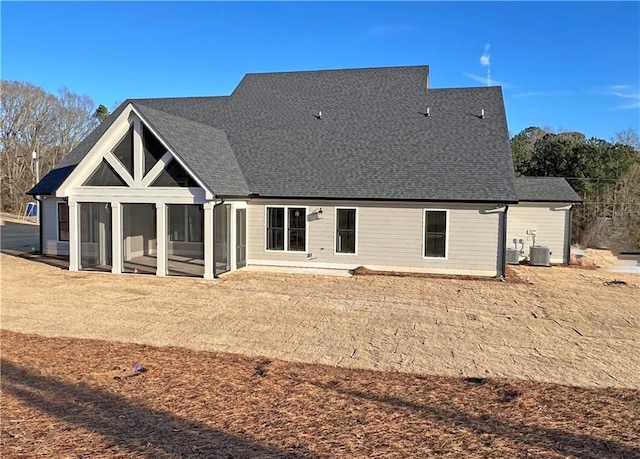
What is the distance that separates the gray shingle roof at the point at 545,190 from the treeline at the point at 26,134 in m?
47.0

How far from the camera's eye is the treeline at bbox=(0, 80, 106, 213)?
159 ft

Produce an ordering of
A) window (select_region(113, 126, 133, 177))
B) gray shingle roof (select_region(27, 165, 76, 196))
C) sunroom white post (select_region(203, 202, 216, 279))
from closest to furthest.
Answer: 1. sunroom white post (select_region(203, 202, 216, 279))
2. window (select_region(113, 126, 133, 177))
3. gray shingle roof (select_region(27, 165, 76, 196))

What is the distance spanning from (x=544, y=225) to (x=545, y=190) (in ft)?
5.39

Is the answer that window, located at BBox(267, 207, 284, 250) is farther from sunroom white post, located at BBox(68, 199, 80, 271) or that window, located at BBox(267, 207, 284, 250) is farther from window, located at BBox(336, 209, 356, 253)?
sunroom white post, located at BBox(68, 199, 80, 271)

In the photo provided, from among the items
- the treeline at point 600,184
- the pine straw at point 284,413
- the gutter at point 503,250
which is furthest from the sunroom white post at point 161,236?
the treeline at point 600,184

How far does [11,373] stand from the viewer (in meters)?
6.45

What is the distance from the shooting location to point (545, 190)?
65.7 feet

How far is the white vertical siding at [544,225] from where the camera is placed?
19.3 meters

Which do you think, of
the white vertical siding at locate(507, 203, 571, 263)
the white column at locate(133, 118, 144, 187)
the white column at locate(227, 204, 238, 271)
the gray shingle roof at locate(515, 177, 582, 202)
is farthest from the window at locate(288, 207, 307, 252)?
the gray shingle roof at locate(515, 177, 582, 202)

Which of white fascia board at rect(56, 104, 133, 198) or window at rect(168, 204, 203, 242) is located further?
window at rect(168, 204, 203, 242)

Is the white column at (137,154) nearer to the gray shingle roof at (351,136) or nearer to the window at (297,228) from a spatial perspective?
the gray shingle roof at (351,136)

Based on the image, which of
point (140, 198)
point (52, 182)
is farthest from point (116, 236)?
point (52, 182)

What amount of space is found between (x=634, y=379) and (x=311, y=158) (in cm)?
1334

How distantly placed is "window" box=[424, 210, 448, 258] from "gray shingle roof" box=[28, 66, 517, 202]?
2.24 feet
